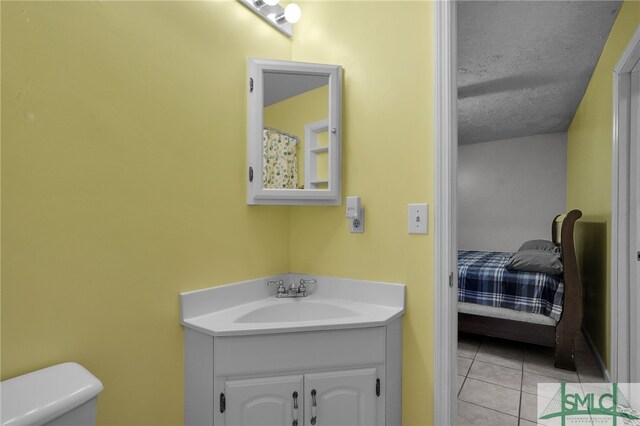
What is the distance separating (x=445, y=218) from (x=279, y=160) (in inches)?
31.3

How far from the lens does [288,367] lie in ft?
3.85

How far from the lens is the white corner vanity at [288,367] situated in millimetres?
1147

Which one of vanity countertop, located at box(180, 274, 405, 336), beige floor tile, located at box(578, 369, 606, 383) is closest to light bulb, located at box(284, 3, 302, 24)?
vanity countertop, located at box(180, 274, 405, 336)

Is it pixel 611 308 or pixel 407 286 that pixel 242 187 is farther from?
pixel 611 308

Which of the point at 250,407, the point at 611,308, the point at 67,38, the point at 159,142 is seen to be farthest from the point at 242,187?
the point at 611,308

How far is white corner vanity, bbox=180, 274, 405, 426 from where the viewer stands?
45.2 inches

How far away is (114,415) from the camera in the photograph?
41.6 inches

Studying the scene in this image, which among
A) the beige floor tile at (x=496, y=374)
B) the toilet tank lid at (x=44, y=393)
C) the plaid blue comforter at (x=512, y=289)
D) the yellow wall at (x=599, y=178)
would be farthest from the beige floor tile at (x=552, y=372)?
the toilet tank lid at (x=44, y=393)

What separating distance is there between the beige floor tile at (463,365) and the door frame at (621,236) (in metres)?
0.86

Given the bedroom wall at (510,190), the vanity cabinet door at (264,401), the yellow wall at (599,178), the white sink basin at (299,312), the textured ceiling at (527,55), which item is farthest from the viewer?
the bedroom wall at (510,190)

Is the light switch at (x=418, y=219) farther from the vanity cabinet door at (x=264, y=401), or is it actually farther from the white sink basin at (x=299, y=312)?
the vanity cabinet door at (x=264, y=401)

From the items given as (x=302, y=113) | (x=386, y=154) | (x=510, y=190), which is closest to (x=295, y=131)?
(x=302, y=113)

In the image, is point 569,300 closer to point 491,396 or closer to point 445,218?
point 491,396

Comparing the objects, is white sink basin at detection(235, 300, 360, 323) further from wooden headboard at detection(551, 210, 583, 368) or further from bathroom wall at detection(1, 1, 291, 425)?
wooden headboard at detection(551, 210, 583, 368)
